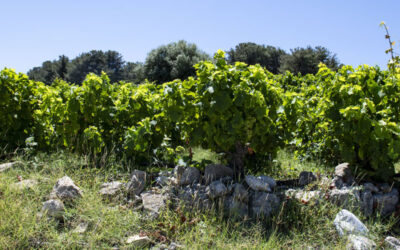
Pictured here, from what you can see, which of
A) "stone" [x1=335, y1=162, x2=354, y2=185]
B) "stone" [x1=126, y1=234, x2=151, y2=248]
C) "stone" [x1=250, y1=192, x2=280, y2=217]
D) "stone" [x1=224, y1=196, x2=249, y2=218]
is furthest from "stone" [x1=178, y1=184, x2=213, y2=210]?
"stone" [x1=335, y1=162, x2=354, y2=185]

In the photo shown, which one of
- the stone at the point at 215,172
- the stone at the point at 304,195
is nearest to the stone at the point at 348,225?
the stone at the point at 304,195

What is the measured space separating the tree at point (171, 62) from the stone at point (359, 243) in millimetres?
21900

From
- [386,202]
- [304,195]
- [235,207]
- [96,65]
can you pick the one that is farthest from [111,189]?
[96,65]

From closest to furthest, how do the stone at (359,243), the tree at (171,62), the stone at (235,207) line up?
the stone at (359,243) < the stone at (235,207) < the tree at (171,62)

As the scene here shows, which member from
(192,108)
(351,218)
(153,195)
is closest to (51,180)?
(153,195)

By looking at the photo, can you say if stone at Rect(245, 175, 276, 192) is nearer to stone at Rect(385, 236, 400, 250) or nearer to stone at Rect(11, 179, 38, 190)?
stone at Rect(385, 236, 400, 250)

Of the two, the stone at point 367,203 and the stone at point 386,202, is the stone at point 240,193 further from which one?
the stone at point 386,202

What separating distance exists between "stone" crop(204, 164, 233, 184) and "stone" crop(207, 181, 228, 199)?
0.35 ft

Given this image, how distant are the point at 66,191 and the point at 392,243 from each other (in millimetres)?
3101

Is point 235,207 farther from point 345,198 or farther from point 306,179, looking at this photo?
point 345,198

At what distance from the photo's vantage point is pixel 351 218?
9.54ft

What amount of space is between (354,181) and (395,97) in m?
1.09

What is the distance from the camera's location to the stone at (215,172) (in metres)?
3.38

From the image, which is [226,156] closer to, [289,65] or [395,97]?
[395,97]
